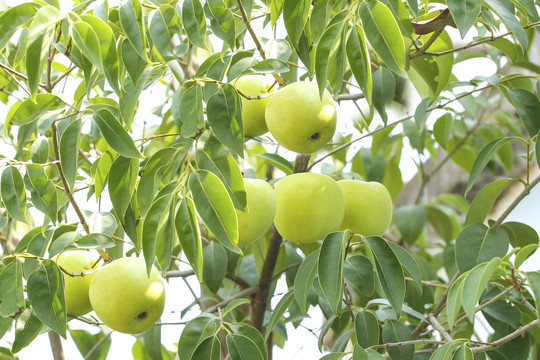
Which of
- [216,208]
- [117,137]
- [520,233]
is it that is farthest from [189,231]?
[520,233]

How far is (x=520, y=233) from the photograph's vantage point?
1325mm

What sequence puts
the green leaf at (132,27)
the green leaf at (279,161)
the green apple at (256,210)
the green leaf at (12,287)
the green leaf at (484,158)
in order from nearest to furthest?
1. the green leaf at (132,27)
2. the green leaf at (12,287)
3. the green apple at (256,210)
4. the green leaf at (484,158)
5. the green leaf at (279,161)

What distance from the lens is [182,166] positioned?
0.91m

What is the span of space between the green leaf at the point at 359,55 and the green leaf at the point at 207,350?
42cm

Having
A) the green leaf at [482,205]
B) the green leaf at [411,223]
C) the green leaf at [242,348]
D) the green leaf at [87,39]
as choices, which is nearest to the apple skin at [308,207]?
the green leaf at [242,348]

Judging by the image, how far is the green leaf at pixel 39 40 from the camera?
2.32ft

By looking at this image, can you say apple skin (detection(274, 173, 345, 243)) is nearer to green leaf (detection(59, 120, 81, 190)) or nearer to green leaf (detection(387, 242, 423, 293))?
green leaf (detection(387, 242, 423, 293))

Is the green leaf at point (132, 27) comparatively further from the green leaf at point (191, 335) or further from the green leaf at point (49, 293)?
the green leaf at point (191, 335)

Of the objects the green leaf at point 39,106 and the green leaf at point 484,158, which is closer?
the green leaf at point 39,106

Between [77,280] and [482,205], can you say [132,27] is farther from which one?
[482,205]

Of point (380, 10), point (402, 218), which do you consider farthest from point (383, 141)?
point (380, 10)

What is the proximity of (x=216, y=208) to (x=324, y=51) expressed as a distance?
239 mm

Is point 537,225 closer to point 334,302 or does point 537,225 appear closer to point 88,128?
point 88,128

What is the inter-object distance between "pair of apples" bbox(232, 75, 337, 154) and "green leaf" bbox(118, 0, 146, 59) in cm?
20
